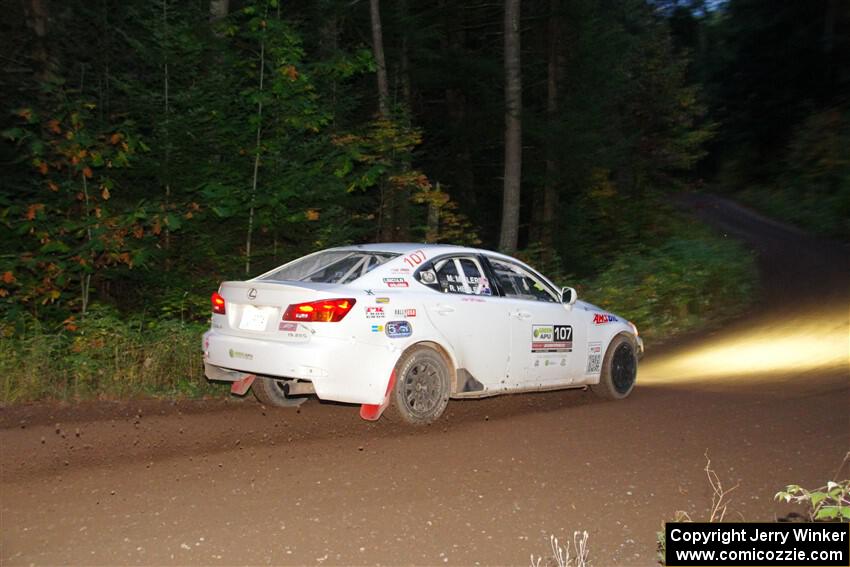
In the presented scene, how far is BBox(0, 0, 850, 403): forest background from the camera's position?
11953 millimetres

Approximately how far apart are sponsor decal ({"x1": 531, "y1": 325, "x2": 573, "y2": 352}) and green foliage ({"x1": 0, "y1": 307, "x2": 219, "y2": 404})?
3.60 metres

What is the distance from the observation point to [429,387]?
820 centimetres

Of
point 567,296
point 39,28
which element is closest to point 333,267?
point 567,296

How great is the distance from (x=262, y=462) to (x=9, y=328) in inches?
227

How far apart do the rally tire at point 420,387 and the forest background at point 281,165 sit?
2.84 meters

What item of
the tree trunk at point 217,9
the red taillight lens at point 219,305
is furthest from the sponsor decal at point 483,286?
the tree trunk at point 217,9

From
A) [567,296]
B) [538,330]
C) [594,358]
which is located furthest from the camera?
[594,358]

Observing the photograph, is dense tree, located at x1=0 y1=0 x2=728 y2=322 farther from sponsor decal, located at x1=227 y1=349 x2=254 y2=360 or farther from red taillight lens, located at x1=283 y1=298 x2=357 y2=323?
red taillight lens, located at x1=283 y1=298 x2=357 y2=323

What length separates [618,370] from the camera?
1032 cm

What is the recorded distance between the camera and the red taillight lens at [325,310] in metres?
7.52

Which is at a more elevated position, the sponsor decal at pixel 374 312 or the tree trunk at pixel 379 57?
the tree trunk at pixel 379 57

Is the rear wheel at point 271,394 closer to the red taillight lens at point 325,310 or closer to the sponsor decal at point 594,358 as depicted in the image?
the red taillight lens at point 325,310

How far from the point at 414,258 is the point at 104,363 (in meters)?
4.11

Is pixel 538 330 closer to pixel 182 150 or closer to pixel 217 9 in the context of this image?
pixel 182 150
